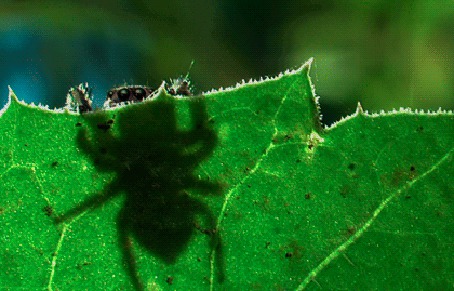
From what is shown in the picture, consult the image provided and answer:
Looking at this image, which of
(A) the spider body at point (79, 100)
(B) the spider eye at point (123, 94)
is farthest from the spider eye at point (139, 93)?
(A) the spider body at point (79, 100)

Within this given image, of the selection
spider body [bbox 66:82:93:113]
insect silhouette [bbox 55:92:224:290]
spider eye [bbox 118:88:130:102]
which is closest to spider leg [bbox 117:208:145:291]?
insect silhouette [bbox 55:92:224:290]

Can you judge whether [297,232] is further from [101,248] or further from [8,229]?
[8,229]

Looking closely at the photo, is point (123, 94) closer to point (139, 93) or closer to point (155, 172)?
point (139, 93)

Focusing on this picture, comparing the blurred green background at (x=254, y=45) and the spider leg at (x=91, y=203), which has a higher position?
the blurred green background at (x=254, y=45)

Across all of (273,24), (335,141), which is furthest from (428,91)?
(335,141)

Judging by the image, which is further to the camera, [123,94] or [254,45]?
[254,45]

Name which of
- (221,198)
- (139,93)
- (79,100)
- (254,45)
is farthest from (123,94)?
(254,45)

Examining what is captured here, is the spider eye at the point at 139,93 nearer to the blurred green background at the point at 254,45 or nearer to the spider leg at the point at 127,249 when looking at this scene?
the spider leg at the point at 127,249
